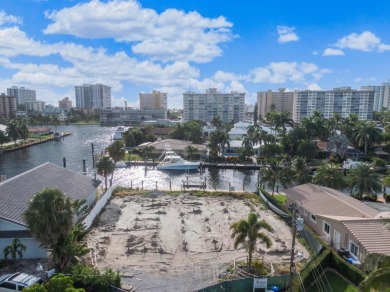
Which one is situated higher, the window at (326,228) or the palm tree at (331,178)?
the palm tree at (331,178)

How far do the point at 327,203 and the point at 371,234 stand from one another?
7838 mm

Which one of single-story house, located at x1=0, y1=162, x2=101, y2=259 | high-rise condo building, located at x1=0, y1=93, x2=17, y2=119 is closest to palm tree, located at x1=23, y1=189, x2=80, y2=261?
single-story house, located at x1=0, y1=162, x2=101, y2=259

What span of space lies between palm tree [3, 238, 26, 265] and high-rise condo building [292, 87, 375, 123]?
136 m

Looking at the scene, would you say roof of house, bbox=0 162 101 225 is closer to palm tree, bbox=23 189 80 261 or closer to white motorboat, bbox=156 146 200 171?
palm tree, bbox=23 189 80 261

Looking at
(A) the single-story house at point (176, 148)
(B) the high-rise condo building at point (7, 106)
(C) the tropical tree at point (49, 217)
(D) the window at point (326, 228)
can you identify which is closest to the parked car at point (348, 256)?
(D) the window at point (326, 228)

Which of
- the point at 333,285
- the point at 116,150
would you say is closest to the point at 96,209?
the point at 116,150

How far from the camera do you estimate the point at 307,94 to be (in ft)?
502

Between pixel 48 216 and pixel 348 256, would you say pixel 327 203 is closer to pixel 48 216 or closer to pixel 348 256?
pixel 348 256

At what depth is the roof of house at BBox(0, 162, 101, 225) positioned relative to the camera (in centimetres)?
2457

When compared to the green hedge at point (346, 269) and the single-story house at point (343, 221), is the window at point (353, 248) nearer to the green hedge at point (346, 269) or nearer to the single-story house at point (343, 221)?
the single-story house at point (343, 221)

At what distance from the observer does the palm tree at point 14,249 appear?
72.1 feet

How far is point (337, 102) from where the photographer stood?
147875mm

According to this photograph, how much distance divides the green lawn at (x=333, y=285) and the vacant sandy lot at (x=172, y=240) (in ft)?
12.5

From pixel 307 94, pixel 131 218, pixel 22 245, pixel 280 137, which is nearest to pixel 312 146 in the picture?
pixel 280 137
